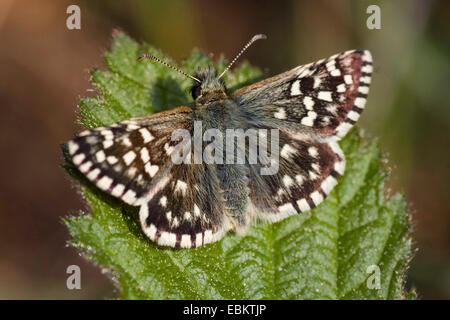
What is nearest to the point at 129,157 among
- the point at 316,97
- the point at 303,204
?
the point at 303,204

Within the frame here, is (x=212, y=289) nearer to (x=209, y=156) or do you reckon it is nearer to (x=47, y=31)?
(x=209, y=156)

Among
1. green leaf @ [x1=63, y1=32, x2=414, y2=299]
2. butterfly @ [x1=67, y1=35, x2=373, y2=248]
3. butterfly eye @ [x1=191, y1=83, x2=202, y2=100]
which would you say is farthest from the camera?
butterfly eye @ [x1=191, y1=83, x2=202, y2=100]

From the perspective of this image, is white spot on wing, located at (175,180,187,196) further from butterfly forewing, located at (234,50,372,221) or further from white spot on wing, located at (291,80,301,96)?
white spot on wing, located at (291,80,301,96)

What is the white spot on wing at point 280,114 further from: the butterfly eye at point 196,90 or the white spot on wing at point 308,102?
the butterfly eye at point 196,90

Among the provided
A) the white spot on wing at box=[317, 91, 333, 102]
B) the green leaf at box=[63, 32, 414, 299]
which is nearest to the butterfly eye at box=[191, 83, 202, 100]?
the green leaf at box=[63, 32, 414, 299]

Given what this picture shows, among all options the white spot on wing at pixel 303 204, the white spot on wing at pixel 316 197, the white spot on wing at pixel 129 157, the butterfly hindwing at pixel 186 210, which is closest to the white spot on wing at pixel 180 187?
the butterfly hindwing at pixel 186 210

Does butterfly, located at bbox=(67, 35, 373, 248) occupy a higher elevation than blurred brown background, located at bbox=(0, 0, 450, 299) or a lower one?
lower
